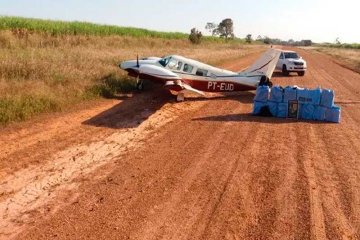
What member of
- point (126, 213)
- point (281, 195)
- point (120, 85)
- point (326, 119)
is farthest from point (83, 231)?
point (120, 85)

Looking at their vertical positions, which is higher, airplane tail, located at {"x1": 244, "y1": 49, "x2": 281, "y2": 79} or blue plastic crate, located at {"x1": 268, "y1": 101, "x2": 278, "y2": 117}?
airplane tail, located at {"x1": 244, "y1": 49, "x2": 281, "y2": 79}

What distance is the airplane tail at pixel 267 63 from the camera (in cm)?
1806

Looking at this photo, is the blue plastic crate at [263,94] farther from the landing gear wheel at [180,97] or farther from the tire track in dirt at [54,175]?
the tire track in dirt at [54,175]

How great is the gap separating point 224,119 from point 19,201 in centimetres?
850

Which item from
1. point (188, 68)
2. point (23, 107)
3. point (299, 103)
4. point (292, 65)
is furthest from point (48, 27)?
point (299, 103)

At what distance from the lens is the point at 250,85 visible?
18234 mm

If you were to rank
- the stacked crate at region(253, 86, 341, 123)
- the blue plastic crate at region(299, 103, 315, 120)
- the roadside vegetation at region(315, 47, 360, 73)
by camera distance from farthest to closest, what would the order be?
the roadside vegetation at region(315, 47, 360, 73)
the blue plastic crate at region(299, 103, 315, 120)
the stacked crate at region(253, 86, 341, 123)

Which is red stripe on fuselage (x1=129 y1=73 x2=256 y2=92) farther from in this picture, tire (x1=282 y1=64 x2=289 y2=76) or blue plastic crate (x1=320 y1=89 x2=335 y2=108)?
tire (x1=282 y1=64 x2=289 y2=76)

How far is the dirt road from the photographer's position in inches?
251

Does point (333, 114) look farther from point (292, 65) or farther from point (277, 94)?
point (292, 65)

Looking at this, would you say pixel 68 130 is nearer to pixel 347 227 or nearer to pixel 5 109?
pixel 5 109

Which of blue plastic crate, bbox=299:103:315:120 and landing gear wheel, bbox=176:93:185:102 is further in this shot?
landing gear wheel, bbox=176:93:185:102

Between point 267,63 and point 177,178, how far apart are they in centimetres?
1123

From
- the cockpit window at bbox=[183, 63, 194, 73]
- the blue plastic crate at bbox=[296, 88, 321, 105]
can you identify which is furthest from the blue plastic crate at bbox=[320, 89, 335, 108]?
the cockpit window at bbox=[183, 63, 194, 73]
